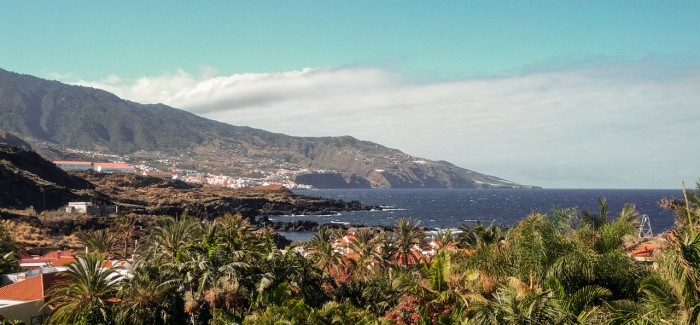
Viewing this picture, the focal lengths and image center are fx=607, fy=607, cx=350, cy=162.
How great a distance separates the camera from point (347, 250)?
4866 cm

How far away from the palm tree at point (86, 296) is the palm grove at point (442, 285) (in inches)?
1.9

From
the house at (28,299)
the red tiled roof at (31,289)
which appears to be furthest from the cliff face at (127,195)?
the house at (28,299)

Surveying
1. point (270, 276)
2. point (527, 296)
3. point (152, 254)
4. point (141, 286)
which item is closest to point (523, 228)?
point (527, 296)

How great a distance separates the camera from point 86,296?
23734 mm

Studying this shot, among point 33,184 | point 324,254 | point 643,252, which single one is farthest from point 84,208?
point 643,252

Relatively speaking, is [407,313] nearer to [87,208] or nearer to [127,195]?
[87,208]

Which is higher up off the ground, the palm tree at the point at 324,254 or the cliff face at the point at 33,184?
the cliff face at the point at 33,184

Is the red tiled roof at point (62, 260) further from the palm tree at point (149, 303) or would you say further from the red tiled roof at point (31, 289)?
the palm tree at point (149, 303)

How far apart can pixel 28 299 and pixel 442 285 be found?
67.9 feet

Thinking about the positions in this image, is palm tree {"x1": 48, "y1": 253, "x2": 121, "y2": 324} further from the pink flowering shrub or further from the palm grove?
the pink flowering shrub

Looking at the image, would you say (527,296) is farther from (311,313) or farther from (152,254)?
(152,254)

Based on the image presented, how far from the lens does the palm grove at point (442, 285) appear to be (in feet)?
40.4

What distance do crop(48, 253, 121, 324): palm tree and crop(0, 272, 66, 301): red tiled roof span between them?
4.51m

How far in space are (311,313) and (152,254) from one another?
553 inches
